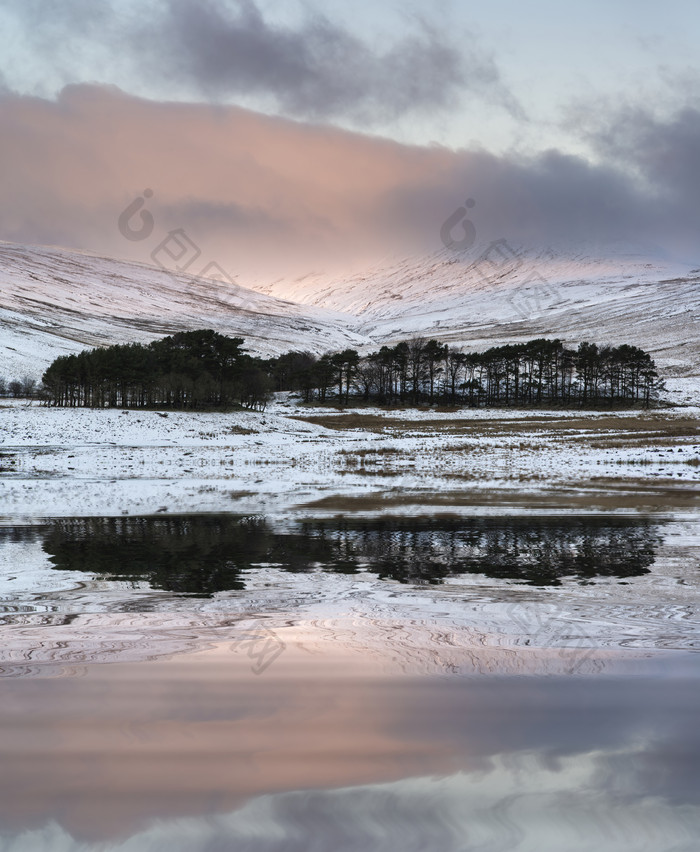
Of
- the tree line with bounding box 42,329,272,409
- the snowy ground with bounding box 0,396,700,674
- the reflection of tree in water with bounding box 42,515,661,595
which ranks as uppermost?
the tree line with bounding box 42,329,272,409

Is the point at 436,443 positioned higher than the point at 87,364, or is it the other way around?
the point at 87,364

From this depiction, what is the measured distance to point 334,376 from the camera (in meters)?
131

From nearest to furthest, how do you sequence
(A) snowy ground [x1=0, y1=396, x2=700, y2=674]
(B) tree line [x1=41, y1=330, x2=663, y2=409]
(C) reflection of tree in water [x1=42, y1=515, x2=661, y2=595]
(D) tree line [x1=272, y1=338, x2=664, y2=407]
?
(A) snowy ground [x1=0, y1=396, x2=700, y2=674], (C) reflection of tree in water [x1=42, y1=515, x2=661, y2=595], (B) tree line [x1=41, y1=330, x2=663, y2=409], (D) tree line [x1=272, y1=338, x2=664, y2=407]

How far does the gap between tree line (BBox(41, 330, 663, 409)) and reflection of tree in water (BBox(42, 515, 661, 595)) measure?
2513 inches

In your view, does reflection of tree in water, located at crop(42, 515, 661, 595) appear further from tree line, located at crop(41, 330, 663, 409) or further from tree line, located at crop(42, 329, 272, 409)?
tree line, located at crop(41, 330, 663, 409)

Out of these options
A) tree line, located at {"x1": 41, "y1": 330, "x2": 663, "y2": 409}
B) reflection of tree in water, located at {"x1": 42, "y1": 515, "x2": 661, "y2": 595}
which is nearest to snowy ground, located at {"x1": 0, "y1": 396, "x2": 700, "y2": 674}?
reflection of tree in water, located at {"x1": 42, "y1": 515, "x2": 661, "y2": 595}

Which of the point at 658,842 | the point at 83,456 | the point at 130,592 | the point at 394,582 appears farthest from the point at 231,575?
the point at 83,456

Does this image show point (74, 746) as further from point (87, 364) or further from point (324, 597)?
point (87, 364)

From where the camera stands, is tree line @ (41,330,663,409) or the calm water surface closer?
the calm water surface

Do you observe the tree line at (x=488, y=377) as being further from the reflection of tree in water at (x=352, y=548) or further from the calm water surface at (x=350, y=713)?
the calm water surface at (x=350, y=713)

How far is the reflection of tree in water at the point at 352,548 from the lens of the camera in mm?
11047

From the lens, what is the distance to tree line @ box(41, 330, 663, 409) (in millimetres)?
80812

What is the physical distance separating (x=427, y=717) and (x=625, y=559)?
7517 millimetres

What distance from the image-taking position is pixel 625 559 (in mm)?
11953
